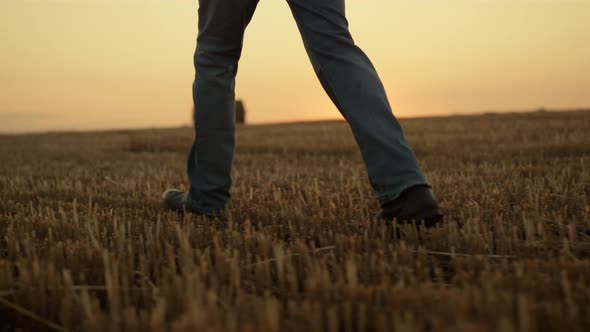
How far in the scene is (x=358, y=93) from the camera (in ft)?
6.44

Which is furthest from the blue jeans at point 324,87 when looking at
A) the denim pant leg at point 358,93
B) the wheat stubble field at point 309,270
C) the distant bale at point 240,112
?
the distant bale at point 240,112

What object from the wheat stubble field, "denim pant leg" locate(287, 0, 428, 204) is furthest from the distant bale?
"denim pant leg" locate(287, 0, 428, 204)

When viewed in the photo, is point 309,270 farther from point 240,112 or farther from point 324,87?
point 240,112

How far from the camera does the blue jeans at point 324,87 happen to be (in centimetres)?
191

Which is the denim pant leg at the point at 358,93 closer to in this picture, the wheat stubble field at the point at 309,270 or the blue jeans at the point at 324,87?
the blue jeans at the point at 324,87

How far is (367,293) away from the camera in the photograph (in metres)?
1.10

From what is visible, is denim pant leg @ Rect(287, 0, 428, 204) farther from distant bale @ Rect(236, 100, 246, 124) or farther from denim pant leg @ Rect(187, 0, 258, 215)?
distant bale @ Rect(236, 100, 246, 124)

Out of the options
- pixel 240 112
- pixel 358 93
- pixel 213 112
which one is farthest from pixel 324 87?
pixel 240 112

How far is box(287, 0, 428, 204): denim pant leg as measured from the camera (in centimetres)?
189

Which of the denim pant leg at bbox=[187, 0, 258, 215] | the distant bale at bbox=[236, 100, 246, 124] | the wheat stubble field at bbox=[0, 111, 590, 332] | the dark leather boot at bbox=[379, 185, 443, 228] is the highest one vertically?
the distant bale at bbox=[236, 100, 246, 124]

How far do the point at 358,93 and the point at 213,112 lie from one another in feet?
2.33

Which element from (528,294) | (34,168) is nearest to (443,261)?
(528,294)

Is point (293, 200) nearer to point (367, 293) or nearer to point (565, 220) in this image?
point (565, 220)

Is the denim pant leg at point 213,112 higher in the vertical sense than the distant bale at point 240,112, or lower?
lower
